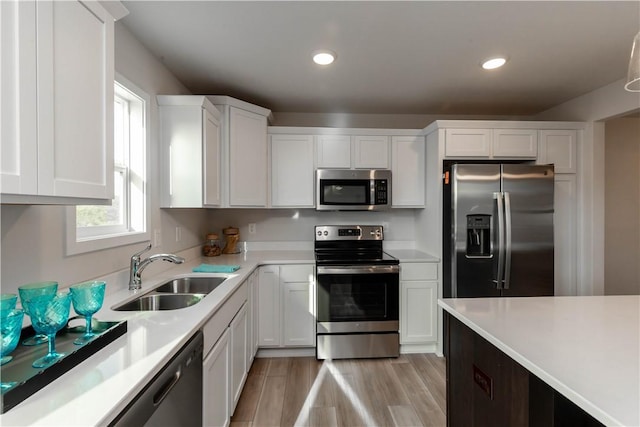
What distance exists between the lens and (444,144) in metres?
2.77

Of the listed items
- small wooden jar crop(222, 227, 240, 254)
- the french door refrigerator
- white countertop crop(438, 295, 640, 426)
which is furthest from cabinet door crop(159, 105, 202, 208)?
the french door refrigerator

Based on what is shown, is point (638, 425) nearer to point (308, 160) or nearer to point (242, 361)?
point (242, 361)

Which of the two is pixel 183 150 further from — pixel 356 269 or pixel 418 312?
pixel 418 312

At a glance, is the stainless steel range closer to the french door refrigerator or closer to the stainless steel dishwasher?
the french door refrigerator

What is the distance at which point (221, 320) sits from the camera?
1.56 m

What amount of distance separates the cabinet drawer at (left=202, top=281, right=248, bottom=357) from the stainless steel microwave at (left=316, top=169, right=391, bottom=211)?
52.2 inches

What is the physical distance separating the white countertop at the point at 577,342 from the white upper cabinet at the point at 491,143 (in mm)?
1650

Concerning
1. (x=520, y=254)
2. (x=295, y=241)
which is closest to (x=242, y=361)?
(x=295, y=241)

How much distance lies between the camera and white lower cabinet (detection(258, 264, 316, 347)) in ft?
8.79

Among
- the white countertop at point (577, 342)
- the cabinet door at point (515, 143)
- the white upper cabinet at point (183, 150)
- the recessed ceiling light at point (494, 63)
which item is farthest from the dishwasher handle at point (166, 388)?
the cabinet door at point (515, 143)

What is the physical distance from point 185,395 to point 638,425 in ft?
4.17

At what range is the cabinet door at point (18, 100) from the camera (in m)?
0.75

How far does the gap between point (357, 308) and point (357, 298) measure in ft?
0.29

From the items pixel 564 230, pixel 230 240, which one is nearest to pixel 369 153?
pixel 230 240
